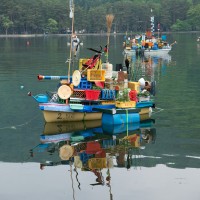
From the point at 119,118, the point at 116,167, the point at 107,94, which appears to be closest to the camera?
the point at 116,167

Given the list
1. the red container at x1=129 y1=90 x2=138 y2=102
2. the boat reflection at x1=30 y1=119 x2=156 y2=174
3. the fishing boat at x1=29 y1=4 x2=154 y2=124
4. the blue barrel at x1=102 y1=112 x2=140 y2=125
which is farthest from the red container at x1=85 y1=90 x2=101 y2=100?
the red container at x1=129 y1=90 x2=138 y2=102

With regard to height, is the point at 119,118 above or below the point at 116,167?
above

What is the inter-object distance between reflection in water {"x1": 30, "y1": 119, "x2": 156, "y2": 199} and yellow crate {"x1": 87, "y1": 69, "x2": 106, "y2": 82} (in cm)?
293

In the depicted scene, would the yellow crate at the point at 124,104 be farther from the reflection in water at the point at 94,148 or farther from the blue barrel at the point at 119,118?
the reflection in water at the point at 94,148

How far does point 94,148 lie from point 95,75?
23.5ft

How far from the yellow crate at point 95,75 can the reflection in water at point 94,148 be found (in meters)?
2.93

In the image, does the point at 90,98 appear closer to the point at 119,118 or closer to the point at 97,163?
the point at 119,118

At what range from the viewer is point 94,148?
96.4ft

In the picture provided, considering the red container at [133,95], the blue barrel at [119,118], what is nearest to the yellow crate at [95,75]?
the red container at [133,95]

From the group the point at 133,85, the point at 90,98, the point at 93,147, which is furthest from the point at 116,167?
the point at 133,85

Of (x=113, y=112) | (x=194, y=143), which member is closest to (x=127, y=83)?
(x=113, y=112)

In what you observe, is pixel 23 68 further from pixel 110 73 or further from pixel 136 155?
pixel 136 155

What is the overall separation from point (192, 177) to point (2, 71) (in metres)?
48.3

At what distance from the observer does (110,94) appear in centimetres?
3481
